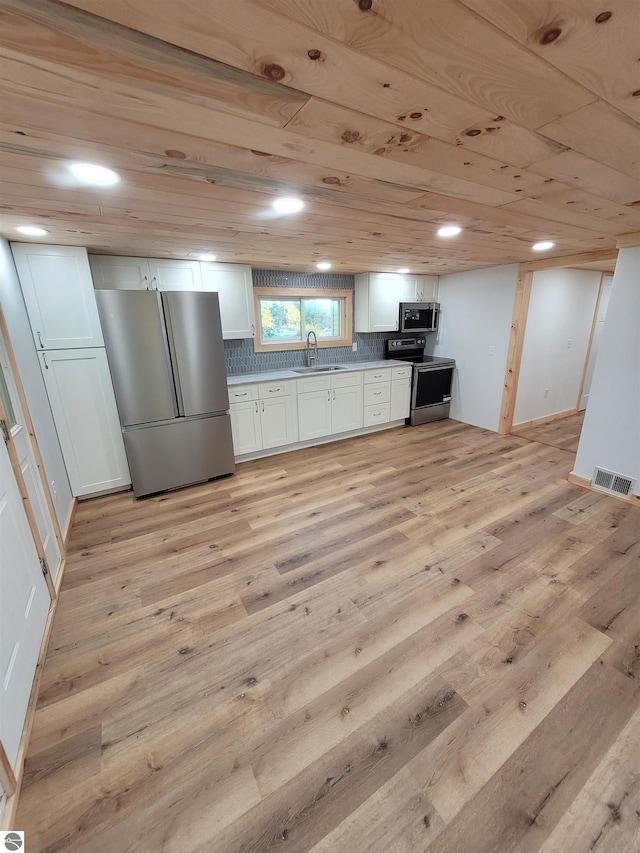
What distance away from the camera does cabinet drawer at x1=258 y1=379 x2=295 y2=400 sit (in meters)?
3.79

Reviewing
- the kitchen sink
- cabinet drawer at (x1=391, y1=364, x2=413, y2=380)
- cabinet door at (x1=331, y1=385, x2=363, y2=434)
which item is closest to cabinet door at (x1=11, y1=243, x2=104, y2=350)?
the kitchen sink

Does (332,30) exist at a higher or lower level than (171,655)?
higher

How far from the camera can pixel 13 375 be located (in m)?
2.07

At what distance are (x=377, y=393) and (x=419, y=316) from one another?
4.51 feet

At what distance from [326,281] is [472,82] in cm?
387

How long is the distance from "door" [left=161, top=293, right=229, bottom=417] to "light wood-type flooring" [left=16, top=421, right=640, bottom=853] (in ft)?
3.64

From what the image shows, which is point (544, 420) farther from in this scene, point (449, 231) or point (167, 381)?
point (167, 381)

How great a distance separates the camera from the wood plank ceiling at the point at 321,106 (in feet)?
2.18

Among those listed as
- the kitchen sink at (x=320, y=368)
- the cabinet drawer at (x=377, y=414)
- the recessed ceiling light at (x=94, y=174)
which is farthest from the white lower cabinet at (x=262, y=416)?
the recessed ceiling light at (x=94, y=174)

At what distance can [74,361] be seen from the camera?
9.37ft

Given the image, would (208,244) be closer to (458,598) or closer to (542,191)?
(542,191)

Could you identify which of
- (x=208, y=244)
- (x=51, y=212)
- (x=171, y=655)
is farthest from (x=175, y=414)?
(x=171, y=655)

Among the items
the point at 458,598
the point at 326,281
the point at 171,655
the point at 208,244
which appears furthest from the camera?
the point at 326,281

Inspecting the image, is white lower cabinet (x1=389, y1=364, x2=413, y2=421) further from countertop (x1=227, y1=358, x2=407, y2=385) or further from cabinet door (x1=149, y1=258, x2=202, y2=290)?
cabinet door (x1=149, y1=258, x2=202, y2=290)
